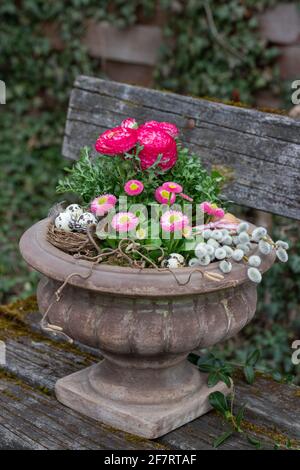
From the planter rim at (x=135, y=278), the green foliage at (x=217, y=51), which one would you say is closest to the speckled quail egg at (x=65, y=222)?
the planter rim at (x=135, y=278)

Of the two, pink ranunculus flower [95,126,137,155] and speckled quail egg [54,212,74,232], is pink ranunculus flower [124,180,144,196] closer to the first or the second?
pink ranunculus flower [95,126,137,155]

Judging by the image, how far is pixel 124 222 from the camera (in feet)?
6.01

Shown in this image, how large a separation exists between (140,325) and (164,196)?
1.12ft

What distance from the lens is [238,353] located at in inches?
131

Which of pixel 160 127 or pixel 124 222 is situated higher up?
pixel 160 127

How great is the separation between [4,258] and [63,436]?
2.44 m

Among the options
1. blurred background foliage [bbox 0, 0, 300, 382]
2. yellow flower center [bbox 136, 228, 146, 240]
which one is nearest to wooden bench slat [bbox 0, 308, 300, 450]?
yellow flower center [bbox 136, 228, 146, 240]

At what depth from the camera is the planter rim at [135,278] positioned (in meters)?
1.72

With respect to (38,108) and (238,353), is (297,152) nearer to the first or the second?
(238,353)

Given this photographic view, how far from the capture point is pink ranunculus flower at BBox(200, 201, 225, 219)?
6.32 ft

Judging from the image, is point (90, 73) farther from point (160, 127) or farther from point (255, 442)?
point (255, 442)

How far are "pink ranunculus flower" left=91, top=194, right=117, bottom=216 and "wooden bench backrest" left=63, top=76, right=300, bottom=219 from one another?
69 centimetres

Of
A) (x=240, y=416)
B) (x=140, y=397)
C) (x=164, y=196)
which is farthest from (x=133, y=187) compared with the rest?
(x=240, y=416)

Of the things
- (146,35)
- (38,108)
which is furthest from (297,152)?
(38,108)
